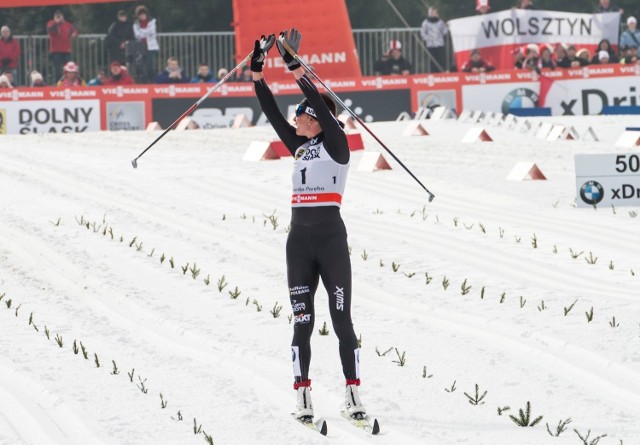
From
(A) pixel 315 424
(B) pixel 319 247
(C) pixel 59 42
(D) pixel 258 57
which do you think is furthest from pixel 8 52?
(A) pixel 315 424

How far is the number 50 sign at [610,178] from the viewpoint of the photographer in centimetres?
1474

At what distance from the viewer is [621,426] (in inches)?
282

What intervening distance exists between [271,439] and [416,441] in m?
0.77

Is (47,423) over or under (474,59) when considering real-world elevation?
under

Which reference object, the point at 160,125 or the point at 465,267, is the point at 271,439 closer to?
the point at 465,267

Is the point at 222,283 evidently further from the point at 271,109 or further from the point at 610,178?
the point at 610,178

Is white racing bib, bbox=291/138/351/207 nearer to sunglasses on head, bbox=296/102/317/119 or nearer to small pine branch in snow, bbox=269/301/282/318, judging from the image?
sunglasses on head, bbox=296/102/317/119

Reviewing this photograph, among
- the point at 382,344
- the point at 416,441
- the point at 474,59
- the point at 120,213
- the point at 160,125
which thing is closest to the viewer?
the point at 416,441

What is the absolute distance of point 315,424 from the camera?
23.5 ft

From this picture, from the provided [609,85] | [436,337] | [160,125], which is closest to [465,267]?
[436,337]

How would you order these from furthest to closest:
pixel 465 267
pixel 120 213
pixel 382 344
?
pixel 120 213 < pixel 465 267 < pixel 382 344

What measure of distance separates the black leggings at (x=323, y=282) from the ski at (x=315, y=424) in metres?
0.22

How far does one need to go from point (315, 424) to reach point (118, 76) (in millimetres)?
20265

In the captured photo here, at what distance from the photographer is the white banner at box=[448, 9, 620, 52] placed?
2959 cm
